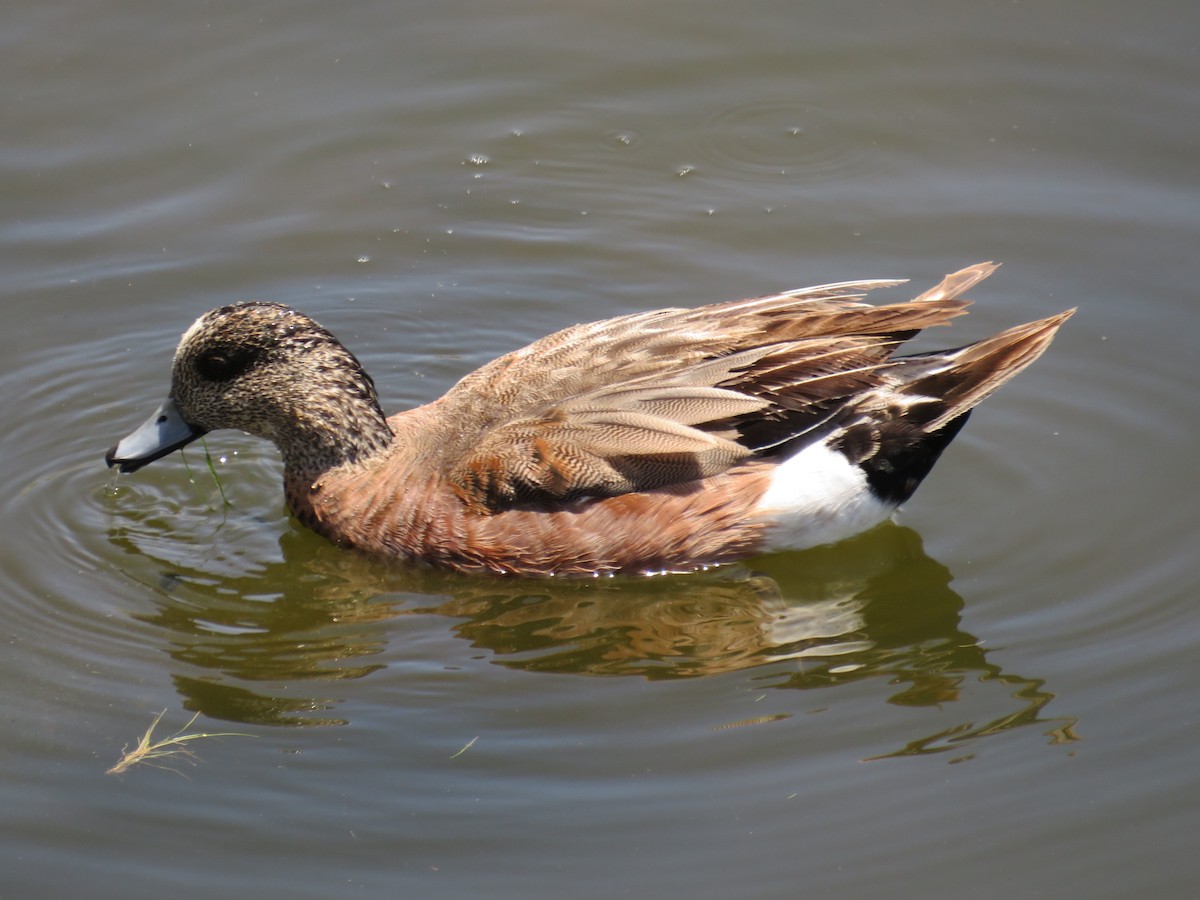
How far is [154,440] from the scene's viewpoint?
6988 mm

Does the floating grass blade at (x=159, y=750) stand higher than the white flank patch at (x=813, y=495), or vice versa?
the white flank patch at (x=813, y=495)

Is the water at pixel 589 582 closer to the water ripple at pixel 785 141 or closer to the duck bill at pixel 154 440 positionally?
the water ripple at pixel 785 141

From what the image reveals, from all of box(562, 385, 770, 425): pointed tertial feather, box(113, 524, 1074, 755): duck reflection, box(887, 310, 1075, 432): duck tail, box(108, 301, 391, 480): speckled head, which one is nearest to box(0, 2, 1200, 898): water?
box(113, 524, 1074, 755): duck reflection

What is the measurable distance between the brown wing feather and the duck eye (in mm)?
938

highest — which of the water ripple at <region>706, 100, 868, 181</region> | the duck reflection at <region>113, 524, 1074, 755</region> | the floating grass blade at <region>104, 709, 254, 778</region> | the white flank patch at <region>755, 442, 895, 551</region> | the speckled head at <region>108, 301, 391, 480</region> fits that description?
the water ripple at <region>706, 100, 868, 181</region>

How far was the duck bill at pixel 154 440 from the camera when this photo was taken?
6934 millimetres

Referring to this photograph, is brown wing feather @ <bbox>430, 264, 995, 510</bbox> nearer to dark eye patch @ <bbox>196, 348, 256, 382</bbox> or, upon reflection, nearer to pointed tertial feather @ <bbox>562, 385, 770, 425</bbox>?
pointed tertial feather @ <bbox>562, 385, 770, 425</bbox>

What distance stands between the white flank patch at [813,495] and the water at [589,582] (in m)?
0.23

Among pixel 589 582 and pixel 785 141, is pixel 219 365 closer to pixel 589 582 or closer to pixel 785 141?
pixel 589 582

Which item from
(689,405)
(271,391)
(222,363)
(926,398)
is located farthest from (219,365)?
(926,398)

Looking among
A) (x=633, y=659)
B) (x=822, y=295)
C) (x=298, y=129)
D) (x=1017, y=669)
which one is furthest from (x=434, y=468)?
(x=298, y=129)

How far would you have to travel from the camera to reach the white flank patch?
6.74 meters

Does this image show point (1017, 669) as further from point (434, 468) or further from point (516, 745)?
point (434, 468)

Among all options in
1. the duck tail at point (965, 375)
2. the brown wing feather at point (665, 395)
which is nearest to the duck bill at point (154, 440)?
the brown wing feather at point (665, 395)
